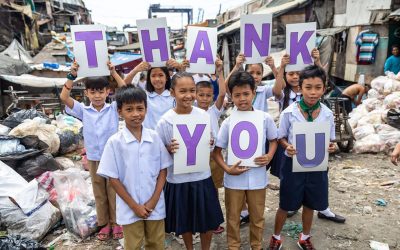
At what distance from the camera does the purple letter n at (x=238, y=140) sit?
8.48 ft

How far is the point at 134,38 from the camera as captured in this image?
3575cm

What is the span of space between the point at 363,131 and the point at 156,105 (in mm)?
5007

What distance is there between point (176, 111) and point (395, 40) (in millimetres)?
9522

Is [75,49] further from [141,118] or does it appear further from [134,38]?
[134,38]

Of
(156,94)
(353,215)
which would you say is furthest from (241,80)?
(353,215)

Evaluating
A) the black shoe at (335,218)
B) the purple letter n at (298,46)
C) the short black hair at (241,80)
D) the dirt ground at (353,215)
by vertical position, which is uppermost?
the purple letter n at (298,46)

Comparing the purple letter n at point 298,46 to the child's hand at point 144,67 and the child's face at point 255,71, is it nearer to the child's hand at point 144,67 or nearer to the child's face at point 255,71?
the child's face at point 255,71

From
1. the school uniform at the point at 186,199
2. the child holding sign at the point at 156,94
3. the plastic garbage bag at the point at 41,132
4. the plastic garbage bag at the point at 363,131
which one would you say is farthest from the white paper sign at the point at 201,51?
the plastic garbage bag at the point at 363,131

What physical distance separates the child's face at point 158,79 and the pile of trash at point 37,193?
5.29 ft

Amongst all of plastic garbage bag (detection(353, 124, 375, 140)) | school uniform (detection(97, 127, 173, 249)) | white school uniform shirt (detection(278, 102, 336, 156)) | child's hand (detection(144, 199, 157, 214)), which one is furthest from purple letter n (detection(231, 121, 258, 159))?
plastic garbage bag (detection(353, 124, 375, 140))

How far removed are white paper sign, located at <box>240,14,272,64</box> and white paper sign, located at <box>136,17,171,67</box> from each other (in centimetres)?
78

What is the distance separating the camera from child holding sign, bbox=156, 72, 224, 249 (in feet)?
8.40

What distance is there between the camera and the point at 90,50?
10.2 feet

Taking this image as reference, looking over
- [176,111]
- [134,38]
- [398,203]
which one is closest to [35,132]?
[176,111]
